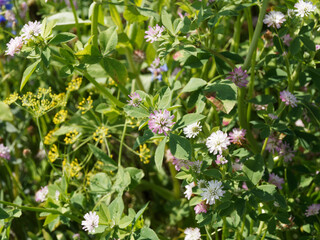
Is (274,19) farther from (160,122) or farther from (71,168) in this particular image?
(71,168)

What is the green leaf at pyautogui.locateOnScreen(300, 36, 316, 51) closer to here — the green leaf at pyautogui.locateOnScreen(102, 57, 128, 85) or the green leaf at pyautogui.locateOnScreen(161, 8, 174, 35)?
the green leaf at pyautogui.locateOnScreen(161, 8, 174, 35)

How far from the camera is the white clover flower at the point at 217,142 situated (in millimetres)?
1033

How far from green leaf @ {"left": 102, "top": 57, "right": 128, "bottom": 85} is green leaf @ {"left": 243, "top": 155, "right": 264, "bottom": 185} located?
480 mm

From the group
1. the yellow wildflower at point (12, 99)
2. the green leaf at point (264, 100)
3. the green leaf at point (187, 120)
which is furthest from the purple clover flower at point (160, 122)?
the yellow wildflower at point (12, 99)

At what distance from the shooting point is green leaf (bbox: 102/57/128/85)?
1.28 meters

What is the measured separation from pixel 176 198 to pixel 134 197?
17cm

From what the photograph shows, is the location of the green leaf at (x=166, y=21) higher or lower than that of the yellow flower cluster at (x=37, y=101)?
higher

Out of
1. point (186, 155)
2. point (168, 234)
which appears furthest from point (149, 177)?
point (186, 155)

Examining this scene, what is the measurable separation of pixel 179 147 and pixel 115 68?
0.43 m

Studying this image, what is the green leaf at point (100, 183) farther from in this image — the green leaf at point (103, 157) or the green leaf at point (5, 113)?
the green leaf at point (5, 113)

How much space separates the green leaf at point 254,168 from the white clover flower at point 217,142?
4.9 inches

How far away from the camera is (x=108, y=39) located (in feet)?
4.14

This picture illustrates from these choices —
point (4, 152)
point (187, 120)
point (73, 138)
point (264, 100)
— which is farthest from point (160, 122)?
point (4, 152)

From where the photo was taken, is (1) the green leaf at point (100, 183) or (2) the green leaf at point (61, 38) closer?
(2) the green leaf at point (61, 38)
